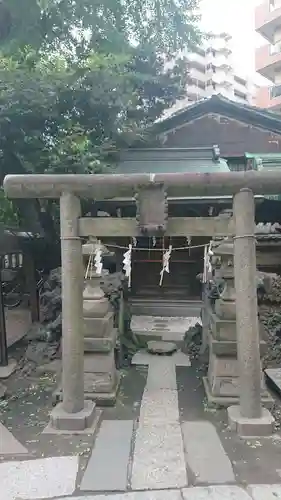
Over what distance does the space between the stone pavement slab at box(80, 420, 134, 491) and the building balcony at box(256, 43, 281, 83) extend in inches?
1415

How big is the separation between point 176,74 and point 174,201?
4.37 meters

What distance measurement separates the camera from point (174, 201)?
11.2 metres

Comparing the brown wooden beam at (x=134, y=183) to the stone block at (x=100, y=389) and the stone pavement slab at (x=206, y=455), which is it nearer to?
the stone block at (x=100, y=389)

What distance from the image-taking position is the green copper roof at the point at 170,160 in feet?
42.7

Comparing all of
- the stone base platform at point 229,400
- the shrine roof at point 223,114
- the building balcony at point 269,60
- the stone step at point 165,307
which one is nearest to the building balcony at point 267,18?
the building balcony at point 269,60

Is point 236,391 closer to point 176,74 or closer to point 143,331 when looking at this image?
point 143,331

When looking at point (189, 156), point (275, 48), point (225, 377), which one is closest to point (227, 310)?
point (225, 377)

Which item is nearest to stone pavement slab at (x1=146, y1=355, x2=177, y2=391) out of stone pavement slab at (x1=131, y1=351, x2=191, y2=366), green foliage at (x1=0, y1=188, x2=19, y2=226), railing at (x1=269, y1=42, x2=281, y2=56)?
stone pavement slab at (x1=131, y1=351, x2=191, y2=366)

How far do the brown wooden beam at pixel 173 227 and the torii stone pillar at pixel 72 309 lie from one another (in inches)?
6.6

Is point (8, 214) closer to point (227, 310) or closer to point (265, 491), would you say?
point (227, 310)

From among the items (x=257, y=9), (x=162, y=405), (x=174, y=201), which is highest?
(x=257, y=9)

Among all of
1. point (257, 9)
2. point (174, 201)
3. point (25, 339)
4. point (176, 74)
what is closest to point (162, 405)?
point (25, 339)

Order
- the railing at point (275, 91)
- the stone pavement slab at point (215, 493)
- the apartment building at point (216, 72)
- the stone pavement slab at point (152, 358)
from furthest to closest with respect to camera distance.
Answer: the apartment building at point (216, 72)
the railing at point (275, 91)
the stone pavement slab at point (152, 358)
the stone pavement slab at point (215, 493)

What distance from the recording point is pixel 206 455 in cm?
448
